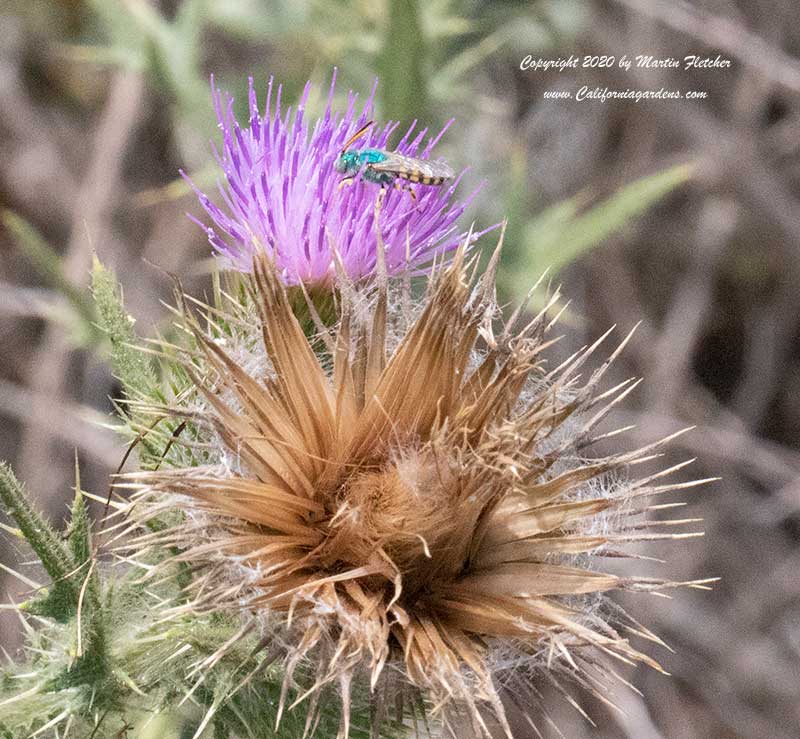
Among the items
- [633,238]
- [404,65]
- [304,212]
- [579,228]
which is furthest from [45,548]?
[633,238]

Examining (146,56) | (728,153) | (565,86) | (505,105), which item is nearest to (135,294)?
(146,56)

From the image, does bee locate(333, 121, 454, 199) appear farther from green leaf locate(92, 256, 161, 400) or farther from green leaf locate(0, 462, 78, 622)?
green leaf locate(0, 462, 78, 622)

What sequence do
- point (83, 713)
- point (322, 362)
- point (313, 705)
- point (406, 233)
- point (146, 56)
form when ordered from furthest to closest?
point (146, 56)
point (406, 233)
point (322, 362)
point (83, 713)
point (313, 705)

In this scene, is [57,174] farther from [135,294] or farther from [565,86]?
[565,86]

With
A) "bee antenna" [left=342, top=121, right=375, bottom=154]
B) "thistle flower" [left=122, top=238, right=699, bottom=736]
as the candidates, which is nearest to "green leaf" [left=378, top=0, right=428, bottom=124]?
"bee antenna" [left=342, top=121, right=375, bottom=154]

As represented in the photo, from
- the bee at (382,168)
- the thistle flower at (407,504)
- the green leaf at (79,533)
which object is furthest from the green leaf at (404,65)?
the green leaf at (79,533)

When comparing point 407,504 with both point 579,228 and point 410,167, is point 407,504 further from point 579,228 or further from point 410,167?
point 579,228

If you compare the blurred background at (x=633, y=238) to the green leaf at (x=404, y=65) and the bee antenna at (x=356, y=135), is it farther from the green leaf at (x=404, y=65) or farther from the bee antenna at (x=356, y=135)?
the bee antenna at (x=356, y=135)
